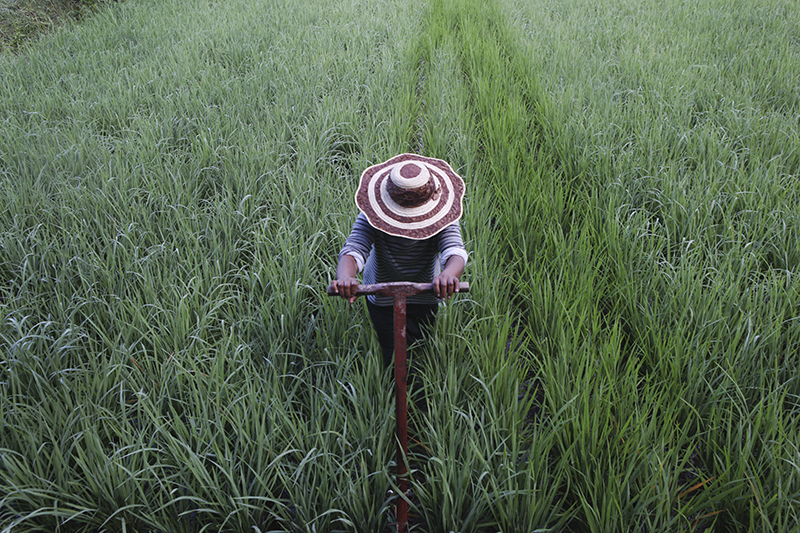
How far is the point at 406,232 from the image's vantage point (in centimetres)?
111

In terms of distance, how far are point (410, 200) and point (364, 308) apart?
620 mm

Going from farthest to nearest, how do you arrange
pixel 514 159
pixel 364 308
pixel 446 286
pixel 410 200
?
pixel 514 159, pixel 364 308, pixel 410 200, pixel 446 286

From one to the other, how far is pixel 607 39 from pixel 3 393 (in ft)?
18.0

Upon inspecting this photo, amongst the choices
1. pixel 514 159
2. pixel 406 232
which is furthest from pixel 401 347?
pixel 514 159

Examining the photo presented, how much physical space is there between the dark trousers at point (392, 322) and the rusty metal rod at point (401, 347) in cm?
37

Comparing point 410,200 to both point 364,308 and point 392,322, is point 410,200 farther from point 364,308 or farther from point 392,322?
point 364,308

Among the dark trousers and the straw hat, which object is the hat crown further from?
the dark trousers

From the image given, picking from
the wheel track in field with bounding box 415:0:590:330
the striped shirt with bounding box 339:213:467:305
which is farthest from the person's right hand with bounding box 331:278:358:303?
the wheel track in field with bounding box 415:0:590:330

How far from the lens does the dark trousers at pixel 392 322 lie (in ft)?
4.56

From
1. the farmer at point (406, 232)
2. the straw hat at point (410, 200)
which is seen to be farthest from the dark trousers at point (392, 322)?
the straw hat at point (410, 200)

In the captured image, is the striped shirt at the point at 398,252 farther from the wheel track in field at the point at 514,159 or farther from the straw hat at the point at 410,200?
the wheel track in field at the point at 514,159

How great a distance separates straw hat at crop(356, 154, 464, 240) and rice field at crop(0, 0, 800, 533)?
0.44m

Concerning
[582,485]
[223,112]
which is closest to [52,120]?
[223,112]

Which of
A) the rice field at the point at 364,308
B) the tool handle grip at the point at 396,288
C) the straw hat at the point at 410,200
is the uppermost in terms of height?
the straw hat at the point at 410,200
